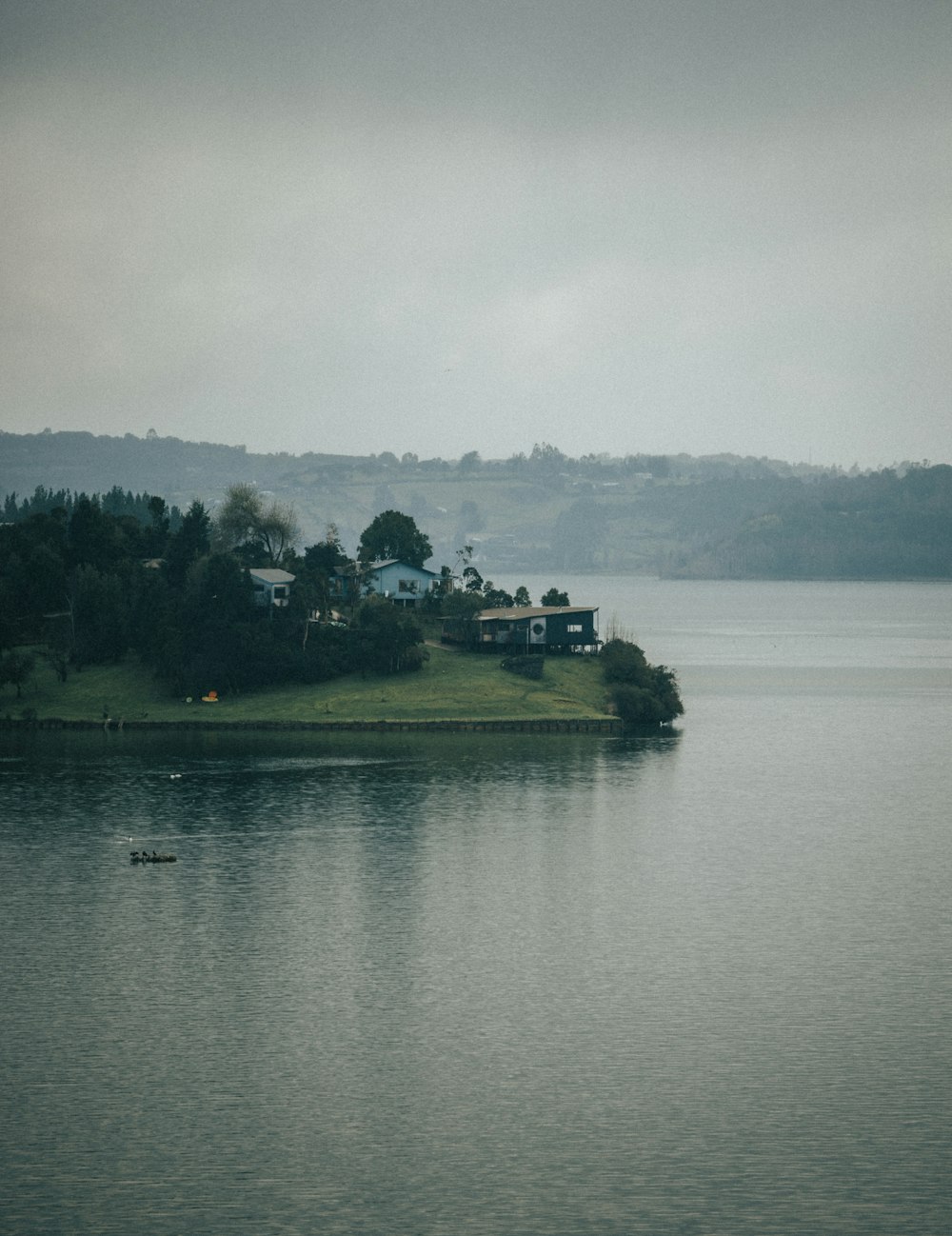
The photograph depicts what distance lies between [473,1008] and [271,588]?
3439 inches

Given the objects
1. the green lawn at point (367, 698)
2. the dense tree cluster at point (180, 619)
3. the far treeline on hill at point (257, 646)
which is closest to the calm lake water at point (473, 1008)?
the green lawn at point (367, 698)

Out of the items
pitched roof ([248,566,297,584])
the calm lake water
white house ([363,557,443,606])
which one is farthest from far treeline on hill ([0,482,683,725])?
the calm lake water

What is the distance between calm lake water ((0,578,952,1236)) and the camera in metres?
34.6

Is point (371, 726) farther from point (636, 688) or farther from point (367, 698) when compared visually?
point (636, 688)

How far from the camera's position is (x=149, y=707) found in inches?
4705

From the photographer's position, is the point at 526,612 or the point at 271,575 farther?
the point at 271,575

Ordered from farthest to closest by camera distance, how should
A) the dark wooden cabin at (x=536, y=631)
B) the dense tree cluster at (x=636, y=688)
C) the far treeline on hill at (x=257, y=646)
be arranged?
the dark wooden cabin at (x=536, y=631) < the dense tree cluster at (x=636, y=688) < the far treeline on hill at (x=257, y=646)

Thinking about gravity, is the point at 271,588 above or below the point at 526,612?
above

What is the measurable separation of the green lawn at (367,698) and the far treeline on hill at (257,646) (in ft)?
0.58

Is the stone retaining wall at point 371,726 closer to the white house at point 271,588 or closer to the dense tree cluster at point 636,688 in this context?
the dense tree cluster at point 636,688

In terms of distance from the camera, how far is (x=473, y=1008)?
47281 millimetres

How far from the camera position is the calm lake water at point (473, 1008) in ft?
114

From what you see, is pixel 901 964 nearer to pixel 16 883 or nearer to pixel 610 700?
pixel 16 883

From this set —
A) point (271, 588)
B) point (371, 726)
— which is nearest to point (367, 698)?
point (371, 726)
